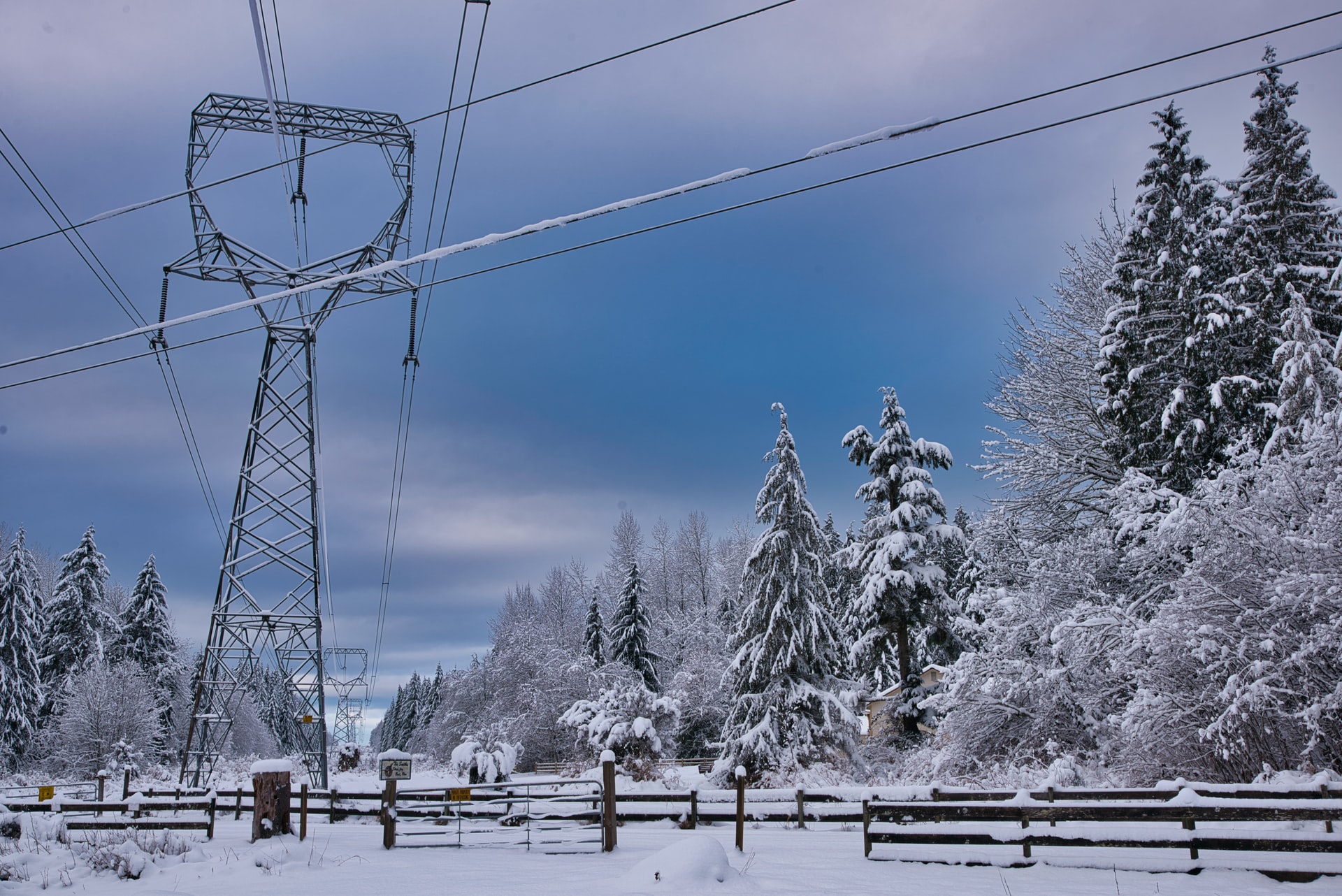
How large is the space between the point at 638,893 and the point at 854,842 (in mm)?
6086

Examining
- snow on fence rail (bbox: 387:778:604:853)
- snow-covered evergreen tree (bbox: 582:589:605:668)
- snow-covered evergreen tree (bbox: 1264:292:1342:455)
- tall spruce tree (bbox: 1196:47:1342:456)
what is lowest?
snow on fence rail (bbox: 387:778:604:853)

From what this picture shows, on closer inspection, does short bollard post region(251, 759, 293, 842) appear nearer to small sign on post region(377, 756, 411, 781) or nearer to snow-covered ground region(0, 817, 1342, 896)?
snow-covered ground region(0, 817, 1342, 896)

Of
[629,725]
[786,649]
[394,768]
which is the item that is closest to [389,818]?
[394,768]

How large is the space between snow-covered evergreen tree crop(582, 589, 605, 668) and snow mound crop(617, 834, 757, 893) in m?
38.0

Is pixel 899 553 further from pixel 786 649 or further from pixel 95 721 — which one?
pixel 95 721

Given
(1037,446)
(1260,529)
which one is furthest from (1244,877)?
(1037,446)

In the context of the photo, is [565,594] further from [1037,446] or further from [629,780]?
[1037,446]

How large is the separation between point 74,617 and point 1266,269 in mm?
52338

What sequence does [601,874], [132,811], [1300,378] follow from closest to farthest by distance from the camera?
[601,874]
[1300,378]
[132,811]

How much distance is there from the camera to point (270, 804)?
11.8 meters

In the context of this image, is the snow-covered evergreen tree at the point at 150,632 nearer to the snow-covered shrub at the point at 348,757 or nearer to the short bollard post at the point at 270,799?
the snow-covered shrub at the point at 348,757

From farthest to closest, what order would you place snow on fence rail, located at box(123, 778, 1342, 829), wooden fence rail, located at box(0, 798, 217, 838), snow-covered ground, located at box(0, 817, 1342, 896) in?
wooden fence rail, located at box(0, 798, 217, 838) < snow on fence rail, located at box(123, 778, 1342, 829) < snow-covered ground, located at box(0, 817, 1342, 896)

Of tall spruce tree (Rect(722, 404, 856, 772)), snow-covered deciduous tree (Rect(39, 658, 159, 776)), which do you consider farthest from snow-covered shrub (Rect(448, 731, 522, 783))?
snow-covered deciduous tree (Rect(39, 658, 159, 776))

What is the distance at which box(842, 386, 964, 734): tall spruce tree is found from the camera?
25.0 metres
